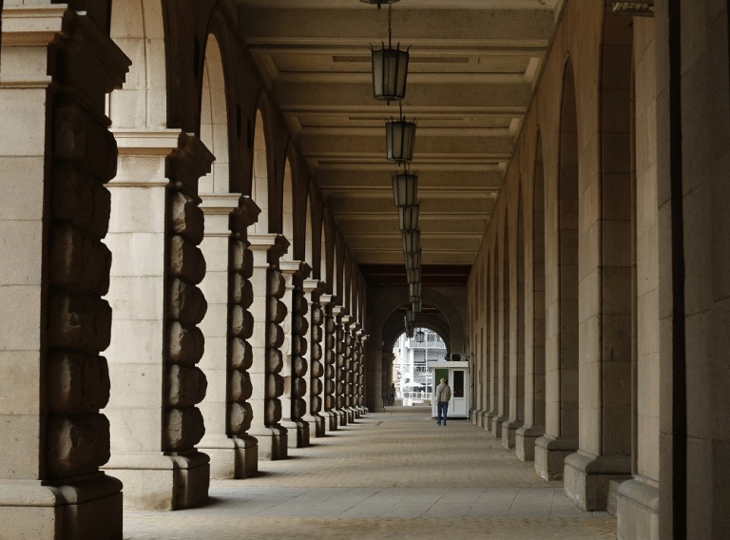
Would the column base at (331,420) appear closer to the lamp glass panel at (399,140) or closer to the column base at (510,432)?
the column base at (510,432)

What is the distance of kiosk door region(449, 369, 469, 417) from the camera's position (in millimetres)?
42281

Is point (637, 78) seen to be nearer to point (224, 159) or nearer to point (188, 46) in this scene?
point (188, 46)

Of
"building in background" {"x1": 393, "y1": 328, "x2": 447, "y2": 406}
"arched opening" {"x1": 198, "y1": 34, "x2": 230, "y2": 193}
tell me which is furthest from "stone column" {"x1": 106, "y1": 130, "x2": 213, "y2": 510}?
"building in background" {"x1": 393, "y1": 328, "x2": 447, "y2": 406}

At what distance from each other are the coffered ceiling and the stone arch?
4.29 metres

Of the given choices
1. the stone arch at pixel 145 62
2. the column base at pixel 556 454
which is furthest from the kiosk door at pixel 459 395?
the stone arch at pixel 145 62

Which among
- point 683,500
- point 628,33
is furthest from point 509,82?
point 683,500

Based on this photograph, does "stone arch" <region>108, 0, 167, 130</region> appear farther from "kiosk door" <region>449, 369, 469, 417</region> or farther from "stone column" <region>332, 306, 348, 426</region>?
"kiosk door" <region>449, 369, 469, 417</region>

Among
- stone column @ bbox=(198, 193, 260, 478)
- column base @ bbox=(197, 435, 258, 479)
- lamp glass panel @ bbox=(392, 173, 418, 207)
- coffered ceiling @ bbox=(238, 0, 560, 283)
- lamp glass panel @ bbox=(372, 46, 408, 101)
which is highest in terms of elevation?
coffered ceiling @ bbox=(238, 0, 560, 283)

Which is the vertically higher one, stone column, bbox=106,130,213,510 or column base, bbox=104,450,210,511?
stone column, bbox=106,130,213,510

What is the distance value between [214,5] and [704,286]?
976 centimetres

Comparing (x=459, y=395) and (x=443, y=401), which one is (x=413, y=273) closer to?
(x=443, y=401)

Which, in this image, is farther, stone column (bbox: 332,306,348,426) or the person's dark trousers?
the person's dark trousers

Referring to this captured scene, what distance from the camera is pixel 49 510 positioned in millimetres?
7391

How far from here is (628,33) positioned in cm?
1127
